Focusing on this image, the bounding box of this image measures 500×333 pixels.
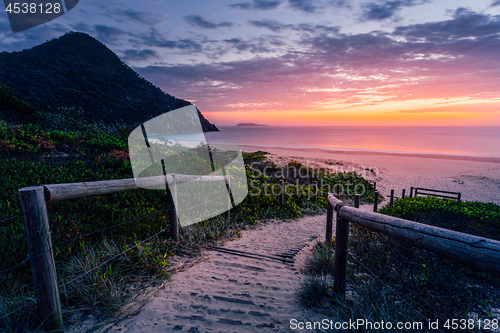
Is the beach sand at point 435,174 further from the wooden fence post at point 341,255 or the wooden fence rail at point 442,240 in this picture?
the wooden fence rail at point 442,240

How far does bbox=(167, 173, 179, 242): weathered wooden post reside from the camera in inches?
181

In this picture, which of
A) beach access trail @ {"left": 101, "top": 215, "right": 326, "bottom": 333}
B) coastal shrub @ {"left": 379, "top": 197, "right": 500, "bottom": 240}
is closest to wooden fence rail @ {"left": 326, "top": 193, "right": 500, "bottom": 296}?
beach access trail @ {"left": 101, "top": 215, "right": 326, "bottom": 333}

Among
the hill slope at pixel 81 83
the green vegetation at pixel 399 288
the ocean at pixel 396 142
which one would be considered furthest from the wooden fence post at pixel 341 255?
the ocean at pixel 396 142

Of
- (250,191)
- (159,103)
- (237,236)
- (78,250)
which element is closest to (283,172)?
(250,191)

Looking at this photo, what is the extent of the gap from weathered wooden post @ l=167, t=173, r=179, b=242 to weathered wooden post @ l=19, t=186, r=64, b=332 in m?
2.26

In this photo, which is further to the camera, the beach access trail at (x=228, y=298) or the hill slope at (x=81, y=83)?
the hill slope at (x=81, y=83)

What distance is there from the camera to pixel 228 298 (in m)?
3.27

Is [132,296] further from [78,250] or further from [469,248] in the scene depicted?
[469,248]

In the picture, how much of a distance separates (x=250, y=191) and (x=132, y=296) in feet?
24.0

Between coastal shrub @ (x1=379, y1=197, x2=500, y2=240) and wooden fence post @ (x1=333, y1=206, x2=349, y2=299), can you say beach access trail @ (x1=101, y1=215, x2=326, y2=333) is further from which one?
coastal shrub @ (x1=379, y1=197, x2=500, y2=240)

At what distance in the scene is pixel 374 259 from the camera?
13.4 ft

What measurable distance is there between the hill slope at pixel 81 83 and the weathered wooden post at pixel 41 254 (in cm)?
2075

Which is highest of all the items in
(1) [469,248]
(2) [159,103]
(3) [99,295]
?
(2) [159,103]

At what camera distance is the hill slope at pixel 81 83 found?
25.8 meters
